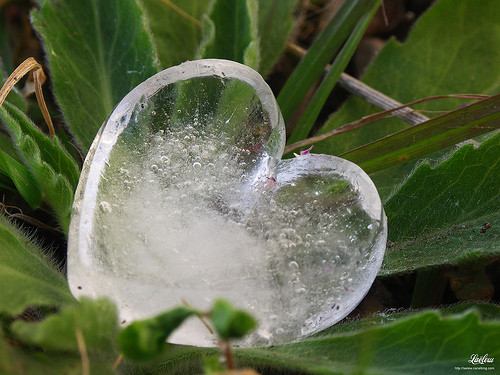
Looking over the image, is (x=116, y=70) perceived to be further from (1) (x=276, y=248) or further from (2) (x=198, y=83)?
(1) (x=276, y=248)

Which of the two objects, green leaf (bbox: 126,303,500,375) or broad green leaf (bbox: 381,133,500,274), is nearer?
green leaf (bbox: 126,303,500,375)

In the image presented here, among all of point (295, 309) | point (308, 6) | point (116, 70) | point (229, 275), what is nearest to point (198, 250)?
point (229, 275)

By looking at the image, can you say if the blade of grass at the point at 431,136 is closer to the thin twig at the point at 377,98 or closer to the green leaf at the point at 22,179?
the thin twig at the point at 377,98

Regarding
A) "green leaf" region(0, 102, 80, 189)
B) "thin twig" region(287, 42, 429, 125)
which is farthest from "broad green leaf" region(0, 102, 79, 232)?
"thin twig" region(287, 42, 429, 125)

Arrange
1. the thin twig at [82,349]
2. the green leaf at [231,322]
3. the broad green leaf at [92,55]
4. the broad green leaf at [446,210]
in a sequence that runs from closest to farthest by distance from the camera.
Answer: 1. the green leaf at [231,322]
2. the thin twig at [82,349]
3. the broad green leaf at [446,210]
4. the broad green leaf at [92,55]

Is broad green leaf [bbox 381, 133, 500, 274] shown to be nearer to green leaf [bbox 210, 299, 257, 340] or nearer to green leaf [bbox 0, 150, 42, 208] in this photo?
green leaf [bbox 210, 299, 257, 340]

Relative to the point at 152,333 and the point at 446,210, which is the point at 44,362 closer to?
the point at 152,333

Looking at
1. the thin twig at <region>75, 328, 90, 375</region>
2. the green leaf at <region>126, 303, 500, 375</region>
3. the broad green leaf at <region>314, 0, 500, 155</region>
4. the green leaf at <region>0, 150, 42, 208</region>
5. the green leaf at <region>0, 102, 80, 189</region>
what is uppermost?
the broad green leaf at <region>314, 0, 500, 155</region>

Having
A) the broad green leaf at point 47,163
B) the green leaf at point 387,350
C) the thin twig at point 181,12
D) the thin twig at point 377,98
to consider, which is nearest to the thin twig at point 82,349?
the green leaf at point 387,350
